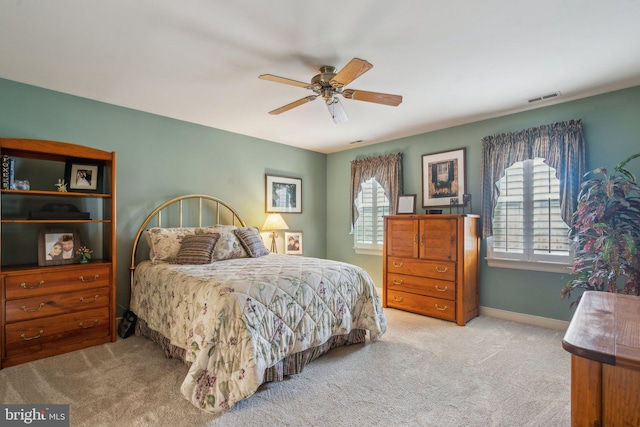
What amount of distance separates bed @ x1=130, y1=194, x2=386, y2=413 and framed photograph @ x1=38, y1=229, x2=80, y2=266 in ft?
1.82

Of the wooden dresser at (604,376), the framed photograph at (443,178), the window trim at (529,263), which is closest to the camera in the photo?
the wooden dresser at (604,376)

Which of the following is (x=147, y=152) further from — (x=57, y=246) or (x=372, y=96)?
(x=372, y=96)

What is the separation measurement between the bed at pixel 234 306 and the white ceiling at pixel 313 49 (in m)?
1.53

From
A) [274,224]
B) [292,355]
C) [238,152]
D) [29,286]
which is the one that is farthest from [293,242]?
[29,286]

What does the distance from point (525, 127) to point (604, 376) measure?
356 cm

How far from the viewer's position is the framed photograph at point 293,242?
5.09 m

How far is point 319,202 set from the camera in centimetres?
573

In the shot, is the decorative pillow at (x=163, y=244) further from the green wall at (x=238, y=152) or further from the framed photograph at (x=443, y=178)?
the framed photograph at (x=443, y=178)

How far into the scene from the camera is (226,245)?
349cm

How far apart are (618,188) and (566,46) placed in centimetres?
125

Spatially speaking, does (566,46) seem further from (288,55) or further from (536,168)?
(288,55)

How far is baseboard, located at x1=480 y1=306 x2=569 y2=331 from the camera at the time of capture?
11.0ft

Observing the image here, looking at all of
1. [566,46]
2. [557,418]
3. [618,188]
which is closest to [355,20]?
[566,46]

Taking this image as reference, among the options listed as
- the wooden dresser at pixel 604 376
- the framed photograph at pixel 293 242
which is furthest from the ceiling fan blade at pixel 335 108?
the framed photograph at pixel 293 242
